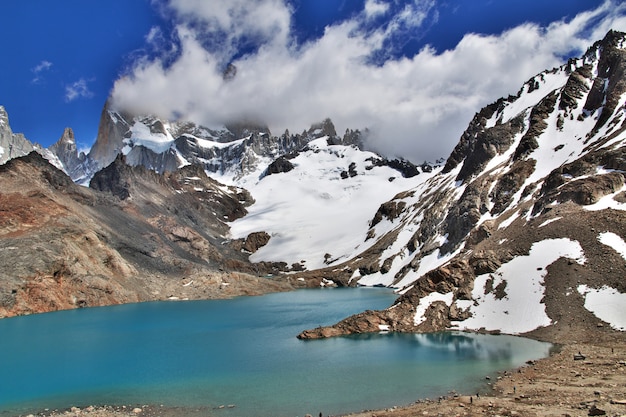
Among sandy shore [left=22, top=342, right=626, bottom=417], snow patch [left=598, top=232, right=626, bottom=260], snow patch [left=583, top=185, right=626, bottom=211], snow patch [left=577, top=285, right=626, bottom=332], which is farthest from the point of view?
snow patch [left=583, top=185, right=626, bottom=211]

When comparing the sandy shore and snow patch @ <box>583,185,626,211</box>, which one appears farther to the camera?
snow patch @ <box>583,185,626,211</box>

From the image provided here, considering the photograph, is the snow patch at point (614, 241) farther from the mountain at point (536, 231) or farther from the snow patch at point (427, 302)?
the snow patch at point (427, 302)

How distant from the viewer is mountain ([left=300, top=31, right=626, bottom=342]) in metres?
48.5

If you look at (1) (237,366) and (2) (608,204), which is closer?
(1) (237,366)

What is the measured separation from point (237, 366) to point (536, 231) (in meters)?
40.5

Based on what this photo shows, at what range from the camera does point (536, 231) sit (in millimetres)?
59375

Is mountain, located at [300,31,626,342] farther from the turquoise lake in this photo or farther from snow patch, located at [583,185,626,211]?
the turquoise lake

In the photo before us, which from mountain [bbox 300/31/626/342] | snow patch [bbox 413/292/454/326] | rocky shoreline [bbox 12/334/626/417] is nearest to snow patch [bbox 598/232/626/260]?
mountain [bbox 300/31/626/342]

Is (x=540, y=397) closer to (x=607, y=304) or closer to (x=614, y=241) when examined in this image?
(x=607, y=304)

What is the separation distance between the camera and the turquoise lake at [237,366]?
32250mm

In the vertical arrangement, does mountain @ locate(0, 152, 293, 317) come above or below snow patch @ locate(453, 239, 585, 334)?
above

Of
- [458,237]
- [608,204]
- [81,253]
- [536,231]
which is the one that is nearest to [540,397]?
[536,231]

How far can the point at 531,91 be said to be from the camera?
145 meters

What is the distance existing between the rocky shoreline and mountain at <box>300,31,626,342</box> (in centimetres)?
989
